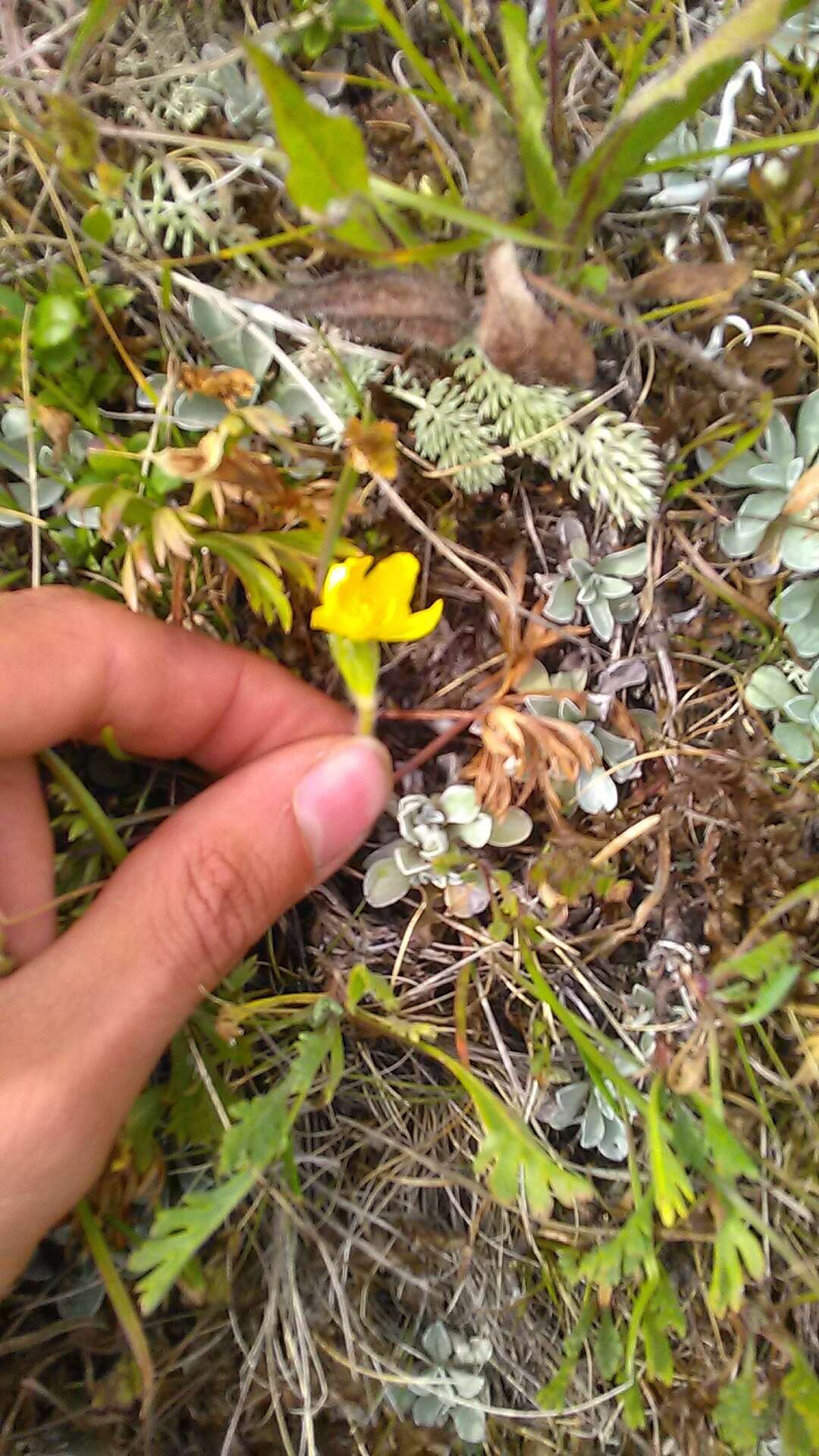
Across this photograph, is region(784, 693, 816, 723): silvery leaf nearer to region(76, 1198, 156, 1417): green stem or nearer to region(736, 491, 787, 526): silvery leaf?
region(736, 491, 787, 526): silvery leaf

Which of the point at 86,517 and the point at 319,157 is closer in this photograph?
the point at 319,157

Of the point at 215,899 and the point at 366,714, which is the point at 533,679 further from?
the point at 215,899

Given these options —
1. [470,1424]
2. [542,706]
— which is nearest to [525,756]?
[542,706]

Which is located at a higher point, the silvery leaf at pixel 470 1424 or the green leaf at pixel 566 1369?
the green leaf at pixel 566 1369

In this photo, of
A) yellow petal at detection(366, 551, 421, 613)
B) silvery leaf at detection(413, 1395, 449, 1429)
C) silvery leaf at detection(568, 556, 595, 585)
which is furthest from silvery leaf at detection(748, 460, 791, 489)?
silvery leaf at detection(413, 1395, 449, 1429)

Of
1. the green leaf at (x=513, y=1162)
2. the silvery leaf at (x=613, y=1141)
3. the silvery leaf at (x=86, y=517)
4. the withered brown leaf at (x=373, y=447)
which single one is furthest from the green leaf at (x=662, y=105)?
the silvery leaf at (x=613, y=1141)

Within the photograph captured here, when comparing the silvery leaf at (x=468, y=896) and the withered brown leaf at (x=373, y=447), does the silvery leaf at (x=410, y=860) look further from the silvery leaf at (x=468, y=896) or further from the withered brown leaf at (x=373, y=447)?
the withered brown leaf at (x=373, y=447)
